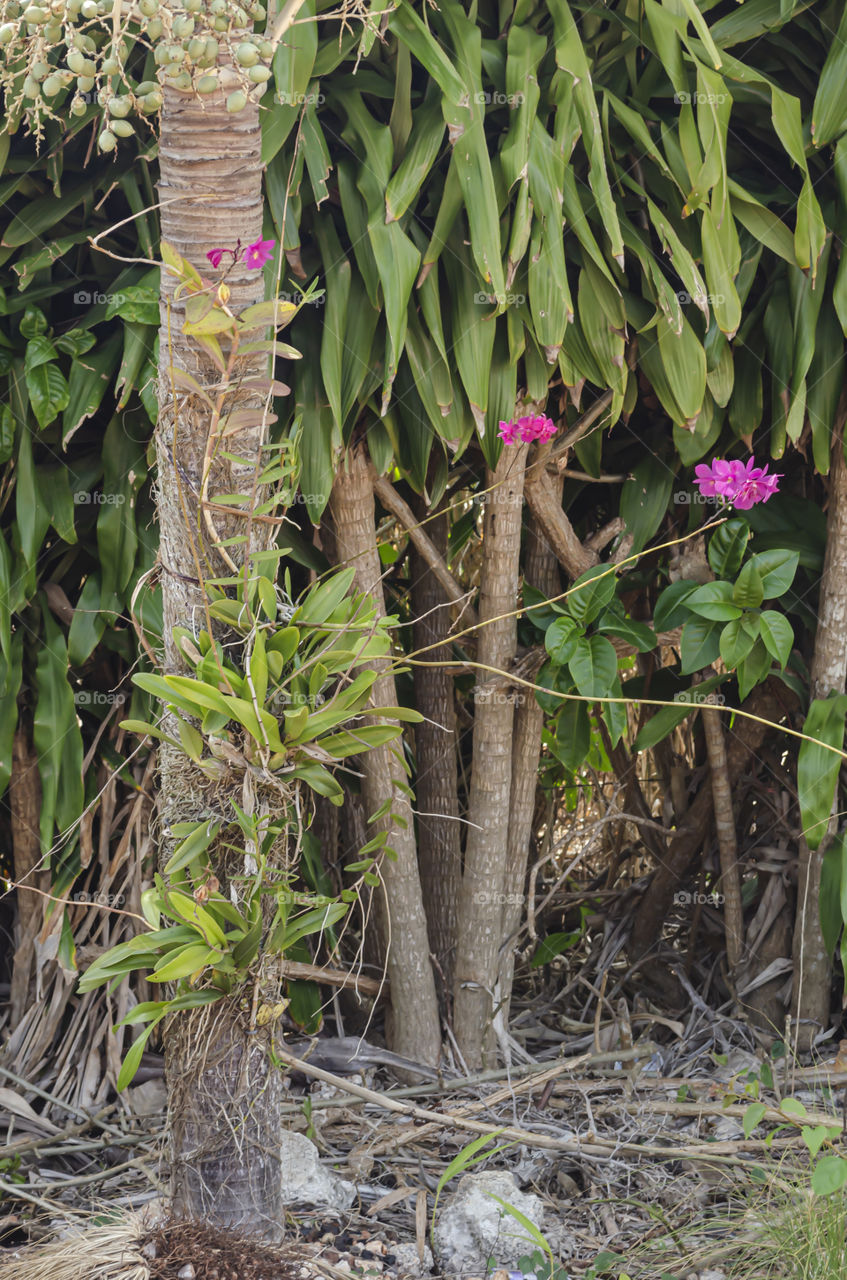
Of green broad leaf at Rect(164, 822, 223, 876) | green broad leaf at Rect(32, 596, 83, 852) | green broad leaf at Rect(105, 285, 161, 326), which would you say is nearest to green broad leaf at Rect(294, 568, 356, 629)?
green broad leaf at Rect(164, 822, 223, 876)

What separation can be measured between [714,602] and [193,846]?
0.92m

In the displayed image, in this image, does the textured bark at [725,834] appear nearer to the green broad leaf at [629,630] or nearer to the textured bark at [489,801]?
Result: the green broad leaf at [629,630]

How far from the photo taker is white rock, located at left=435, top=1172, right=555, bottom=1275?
1.38 metres

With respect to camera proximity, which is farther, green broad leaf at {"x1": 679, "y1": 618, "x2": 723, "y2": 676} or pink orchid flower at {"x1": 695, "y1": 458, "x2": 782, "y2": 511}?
green broad leaf at {"x1": 679, "y1": 618, "x2": 723, "y2": 676}

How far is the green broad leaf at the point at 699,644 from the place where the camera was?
1691mm

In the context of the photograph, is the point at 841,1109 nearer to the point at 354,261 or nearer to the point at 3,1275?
the point at 3,1275

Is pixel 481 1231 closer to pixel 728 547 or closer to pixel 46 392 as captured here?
pixel 728 547

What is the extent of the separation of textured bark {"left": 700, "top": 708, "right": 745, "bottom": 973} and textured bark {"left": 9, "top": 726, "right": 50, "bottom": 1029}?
1195 millimetres

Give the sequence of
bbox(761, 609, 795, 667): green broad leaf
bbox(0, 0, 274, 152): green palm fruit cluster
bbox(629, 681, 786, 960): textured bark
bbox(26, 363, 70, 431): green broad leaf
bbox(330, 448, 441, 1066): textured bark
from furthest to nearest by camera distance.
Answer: bbox(629, 681, 786, 960): textured bark, bbox(330, 448, 441, 1066): textured bark, bbox(761, 609, 795, 667): green broad leaf, bbox(26, 363, 70, 431): green broad leaf, bbox(0, 0, 274, 152): green palm fruit cluster

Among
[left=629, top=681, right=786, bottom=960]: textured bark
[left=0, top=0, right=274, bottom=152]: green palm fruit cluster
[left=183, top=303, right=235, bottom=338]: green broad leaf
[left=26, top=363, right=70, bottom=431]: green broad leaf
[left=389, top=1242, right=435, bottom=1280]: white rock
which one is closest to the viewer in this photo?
[left=0, top=0, right=274, bottom=152]: green palm fruit cluster

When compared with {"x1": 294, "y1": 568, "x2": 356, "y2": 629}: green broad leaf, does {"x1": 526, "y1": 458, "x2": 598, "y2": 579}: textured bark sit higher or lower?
higher

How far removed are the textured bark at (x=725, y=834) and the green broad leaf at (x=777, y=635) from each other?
31 cm

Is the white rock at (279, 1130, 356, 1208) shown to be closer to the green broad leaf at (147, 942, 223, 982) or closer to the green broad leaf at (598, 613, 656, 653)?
the green broad leaf at (147, 942, 223, 982)

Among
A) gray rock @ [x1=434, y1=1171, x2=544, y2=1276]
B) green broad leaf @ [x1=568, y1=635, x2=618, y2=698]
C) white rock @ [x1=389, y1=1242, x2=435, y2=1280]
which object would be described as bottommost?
white rock @ [x1=389, y1=1242, x2=435, y2=1280]
